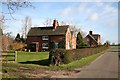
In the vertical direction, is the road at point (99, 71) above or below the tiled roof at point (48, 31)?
below

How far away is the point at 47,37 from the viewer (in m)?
61.8

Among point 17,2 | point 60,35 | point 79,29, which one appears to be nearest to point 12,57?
point 17,2

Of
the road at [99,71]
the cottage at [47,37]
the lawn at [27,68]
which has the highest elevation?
the cottage at [47,37]

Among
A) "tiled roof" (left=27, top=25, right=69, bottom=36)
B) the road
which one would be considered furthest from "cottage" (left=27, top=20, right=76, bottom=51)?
the road

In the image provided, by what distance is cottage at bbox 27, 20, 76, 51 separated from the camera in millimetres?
59844

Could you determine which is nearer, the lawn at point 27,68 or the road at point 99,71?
the lawn at point 27,68

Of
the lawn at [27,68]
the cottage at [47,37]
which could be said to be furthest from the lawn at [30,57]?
the cottage at [47,37]

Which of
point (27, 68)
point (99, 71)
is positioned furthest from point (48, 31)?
point (99, 71)

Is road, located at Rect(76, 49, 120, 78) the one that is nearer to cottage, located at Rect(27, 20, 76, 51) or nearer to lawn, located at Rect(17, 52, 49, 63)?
lawn, located at Rect(17, 52, 49, 63)

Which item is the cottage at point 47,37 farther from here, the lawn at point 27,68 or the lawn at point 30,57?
the lawn at point 27,68

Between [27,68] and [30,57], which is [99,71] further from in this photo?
[30,57]

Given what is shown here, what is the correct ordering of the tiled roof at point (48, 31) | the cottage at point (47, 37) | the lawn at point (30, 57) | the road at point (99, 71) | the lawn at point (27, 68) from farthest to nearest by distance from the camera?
the tiled roof at point (48, 31) → the cottage at point (47, 37) → the lawn at point (30, 57) → the road at point (99, 71) → the lawn at point (27, 68)

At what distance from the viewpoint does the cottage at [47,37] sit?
196 feet

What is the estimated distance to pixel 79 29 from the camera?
271 feet
